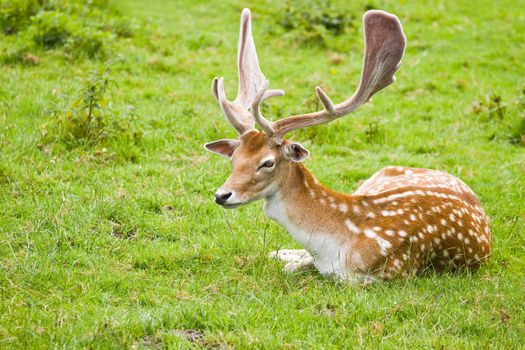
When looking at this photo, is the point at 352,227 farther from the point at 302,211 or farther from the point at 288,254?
the point at 288,254

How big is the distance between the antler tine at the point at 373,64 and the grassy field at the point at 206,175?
1105 millimetres

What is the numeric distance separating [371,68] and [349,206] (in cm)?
105

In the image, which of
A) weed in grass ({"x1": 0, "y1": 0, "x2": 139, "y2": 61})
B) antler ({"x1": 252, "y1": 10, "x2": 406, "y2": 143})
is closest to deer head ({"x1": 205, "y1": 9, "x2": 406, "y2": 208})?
antler ({"x1": 252, "y1": 10, "x2": 406, "y2": 143})

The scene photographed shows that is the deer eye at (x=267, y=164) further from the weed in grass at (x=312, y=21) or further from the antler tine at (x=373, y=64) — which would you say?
the weed in grass at (x=312, y=21)

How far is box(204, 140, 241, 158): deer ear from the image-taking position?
6066mm

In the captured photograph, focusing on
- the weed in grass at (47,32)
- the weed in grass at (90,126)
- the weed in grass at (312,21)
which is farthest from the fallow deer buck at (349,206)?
the weed in grass at (312,21)

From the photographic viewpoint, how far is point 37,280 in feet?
17.7

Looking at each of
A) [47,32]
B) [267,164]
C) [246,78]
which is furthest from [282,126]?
[47,32]

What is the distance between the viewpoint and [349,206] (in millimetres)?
6051

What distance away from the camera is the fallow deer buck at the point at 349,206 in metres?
5.72

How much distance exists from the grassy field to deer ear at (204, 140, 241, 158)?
77 cm

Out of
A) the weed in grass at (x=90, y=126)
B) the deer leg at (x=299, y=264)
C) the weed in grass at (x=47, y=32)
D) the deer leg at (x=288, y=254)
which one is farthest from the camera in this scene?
the weed in grass at (x=47, y=32)

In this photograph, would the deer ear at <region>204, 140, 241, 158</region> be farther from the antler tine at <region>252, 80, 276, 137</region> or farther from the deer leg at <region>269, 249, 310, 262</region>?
the deer leg at <region>269, 249, 310, 262</region>

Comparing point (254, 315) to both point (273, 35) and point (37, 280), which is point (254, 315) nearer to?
point (37, 280)
